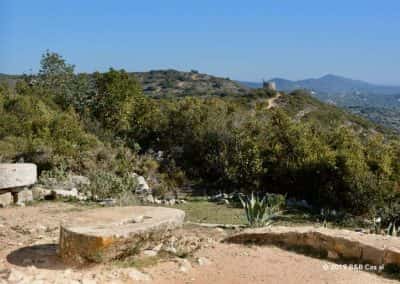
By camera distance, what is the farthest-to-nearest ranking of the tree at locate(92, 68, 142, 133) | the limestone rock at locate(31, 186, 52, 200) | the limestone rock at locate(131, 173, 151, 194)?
the tree at locate(92, 68, 142, 133)
the limestone rock at locate(131, 173, 151, 194)
the limestone rock at locate(31, 186, 52, 200)

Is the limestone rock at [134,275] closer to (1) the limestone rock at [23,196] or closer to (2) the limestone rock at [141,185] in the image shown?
(1) the limestone rock at [23,196]

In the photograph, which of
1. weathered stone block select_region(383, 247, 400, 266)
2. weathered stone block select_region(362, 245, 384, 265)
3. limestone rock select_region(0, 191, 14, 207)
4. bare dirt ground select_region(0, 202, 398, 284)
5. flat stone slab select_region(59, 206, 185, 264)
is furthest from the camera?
limestone rock select_region(0, 191, 14, 207)

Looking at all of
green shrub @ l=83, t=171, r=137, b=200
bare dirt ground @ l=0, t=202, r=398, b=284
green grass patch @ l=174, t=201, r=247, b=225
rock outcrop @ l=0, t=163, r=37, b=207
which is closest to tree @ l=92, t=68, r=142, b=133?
green shrub @ l=83, t=171, r=137, b=200

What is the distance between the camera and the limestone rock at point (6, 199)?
335 inches

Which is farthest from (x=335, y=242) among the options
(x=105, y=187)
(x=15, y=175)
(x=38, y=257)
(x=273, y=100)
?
(x=273, y=100)

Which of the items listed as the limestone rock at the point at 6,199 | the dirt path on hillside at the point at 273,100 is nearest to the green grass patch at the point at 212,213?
the limestone rock at the point at 6,199

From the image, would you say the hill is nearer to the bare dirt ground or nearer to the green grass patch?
the green grass patch

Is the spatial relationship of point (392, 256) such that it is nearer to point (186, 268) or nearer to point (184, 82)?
point (186, 268)

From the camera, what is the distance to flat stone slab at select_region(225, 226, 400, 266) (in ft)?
18.3

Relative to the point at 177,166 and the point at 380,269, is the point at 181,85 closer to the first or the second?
the point at 177,166

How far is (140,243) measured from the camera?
542cm

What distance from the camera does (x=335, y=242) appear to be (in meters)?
5.97

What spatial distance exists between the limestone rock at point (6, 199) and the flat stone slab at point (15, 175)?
291 millimetres

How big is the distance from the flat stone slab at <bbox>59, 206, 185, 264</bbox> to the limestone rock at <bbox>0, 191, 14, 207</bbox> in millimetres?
3373
